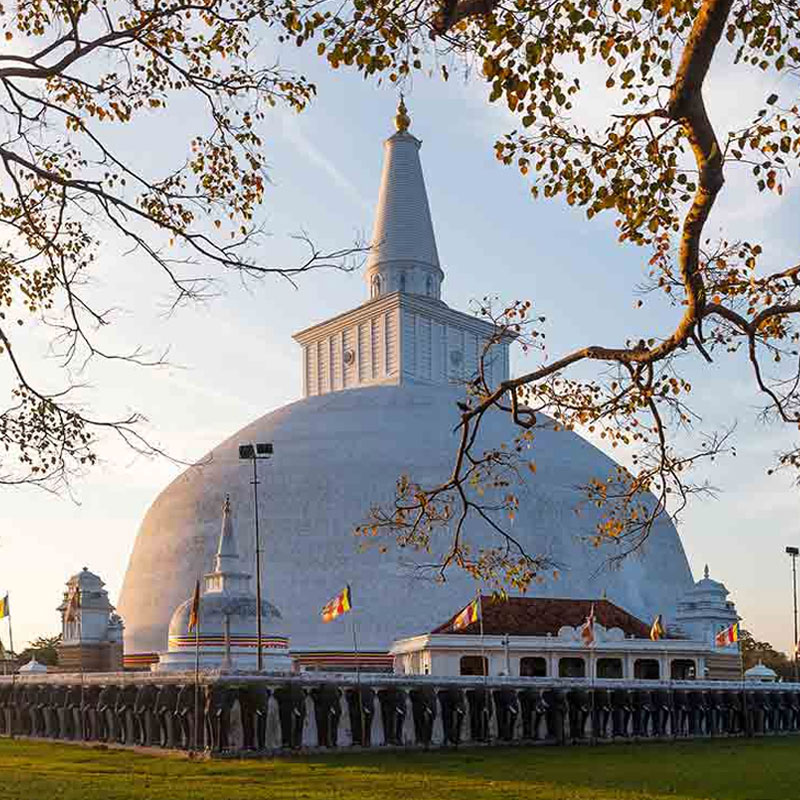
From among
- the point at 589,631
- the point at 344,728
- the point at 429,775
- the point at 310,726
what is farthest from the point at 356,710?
the point at 589,631

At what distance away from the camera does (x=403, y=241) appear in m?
71.2

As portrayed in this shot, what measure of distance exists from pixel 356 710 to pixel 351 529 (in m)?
19.3

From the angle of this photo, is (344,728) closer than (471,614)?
Yes

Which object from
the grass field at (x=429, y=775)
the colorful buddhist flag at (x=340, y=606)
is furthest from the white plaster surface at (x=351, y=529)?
the grass field at (x=429, y=775)

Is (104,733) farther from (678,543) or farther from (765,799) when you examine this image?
(678,543)

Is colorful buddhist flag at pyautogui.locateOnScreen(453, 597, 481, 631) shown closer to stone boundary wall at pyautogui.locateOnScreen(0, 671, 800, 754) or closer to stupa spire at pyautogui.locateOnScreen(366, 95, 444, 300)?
stone boundary wall at pyautogui.locateOnScreen(0, 671, 800, 754)

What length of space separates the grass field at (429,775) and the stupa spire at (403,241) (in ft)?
129

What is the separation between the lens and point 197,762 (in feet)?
98.0

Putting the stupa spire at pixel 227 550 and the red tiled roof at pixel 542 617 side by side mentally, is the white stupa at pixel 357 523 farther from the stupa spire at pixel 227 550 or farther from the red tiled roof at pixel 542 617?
the stupa spire at pixel 227 550

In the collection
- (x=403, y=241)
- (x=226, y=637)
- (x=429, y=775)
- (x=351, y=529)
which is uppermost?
(x=403, y=241)

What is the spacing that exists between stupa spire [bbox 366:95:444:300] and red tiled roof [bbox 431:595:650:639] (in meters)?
24.6

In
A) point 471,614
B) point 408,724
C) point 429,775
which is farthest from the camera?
point 471,614

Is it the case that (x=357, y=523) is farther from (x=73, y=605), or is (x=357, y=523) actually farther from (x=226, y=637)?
(x=73, y=605)

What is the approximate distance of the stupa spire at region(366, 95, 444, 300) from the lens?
233 ft
